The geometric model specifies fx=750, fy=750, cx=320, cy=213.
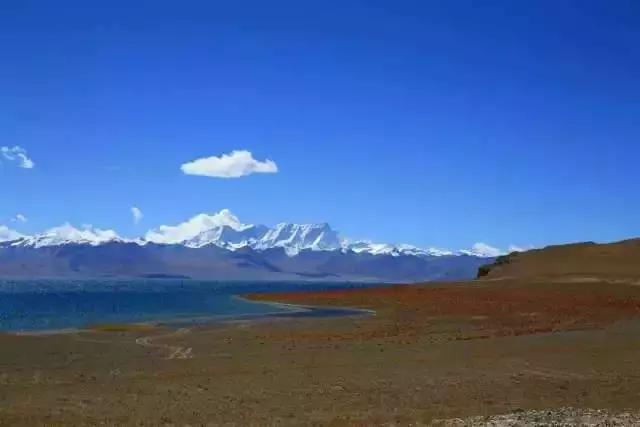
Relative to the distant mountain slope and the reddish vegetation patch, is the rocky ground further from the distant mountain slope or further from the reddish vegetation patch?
the distant mountain slope

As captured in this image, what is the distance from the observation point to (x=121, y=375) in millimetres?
27000

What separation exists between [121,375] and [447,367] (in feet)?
38.6

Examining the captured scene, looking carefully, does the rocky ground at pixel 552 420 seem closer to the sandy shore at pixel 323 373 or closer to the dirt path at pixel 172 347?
the sandy shore at pixel 323 373

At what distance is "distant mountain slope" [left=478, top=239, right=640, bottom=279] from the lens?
107938 millimetres

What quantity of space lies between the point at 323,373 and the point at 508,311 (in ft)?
118

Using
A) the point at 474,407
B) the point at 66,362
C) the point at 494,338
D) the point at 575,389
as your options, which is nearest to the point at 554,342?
the point at 494,338

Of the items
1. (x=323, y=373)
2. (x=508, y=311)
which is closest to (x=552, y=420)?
(x=323, y=373)

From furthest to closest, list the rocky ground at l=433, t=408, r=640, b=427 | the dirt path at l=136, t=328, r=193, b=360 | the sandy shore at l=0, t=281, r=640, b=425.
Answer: the dirt path at l=136, t=328, r=193, b=360 → the sandy shore at l=0, t=281, r=640, b=425 → the rocky ground at l=433, t=408, r=640, b=427

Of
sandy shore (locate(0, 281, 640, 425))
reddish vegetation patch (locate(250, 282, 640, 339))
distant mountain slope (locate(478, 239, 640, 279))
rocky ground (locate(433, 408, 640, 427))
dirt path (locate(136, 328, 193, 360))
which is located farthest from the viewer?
distant mountain slope (locate(478, 239, 640, 279))

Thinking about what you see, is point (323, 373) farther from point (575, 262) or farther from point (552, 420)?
point (575, 262)

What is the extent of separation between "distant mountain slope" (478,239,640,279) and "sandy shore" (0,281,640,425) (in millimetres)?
60340

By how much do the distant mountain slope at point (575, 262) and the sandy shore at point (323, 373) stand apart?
6034 centimetres

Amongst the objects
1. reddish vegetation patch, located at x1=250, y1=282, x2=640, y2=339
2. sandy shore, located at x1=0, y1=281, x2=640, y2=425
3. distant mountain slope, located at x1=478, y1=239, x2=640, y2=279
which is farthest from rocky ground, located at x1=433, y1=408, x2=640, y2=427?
distant mountain slope, located at x1=478, y1=239, x2=640, y2=279

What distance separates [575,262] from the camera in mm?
120438
